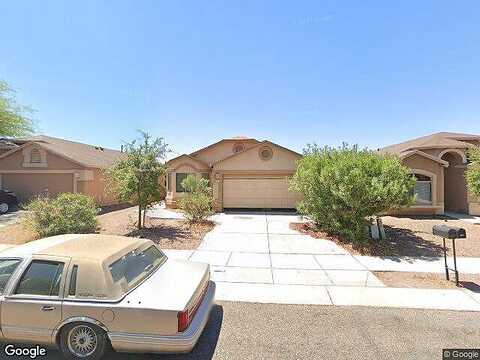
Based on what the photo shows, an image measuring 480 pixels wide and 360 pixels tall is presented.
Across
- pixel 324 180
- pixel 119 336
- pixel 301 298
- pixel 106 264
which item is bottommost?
pixel 301 298

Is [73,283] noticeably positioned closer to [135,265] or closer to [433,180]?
[135,265]

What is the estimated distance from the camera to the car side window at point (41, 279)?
11.2ft

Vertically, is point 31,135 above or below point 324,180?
above

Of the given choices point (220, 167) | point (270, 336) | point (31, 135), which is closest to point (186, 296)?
point (270, 336)

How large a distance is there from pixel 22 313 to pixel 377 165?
10.1 metres

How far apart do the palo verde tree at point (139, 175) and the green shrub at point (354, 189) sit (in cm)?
639

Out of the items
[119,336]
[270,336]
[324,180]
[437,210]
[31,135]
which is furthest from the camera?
[31,135]

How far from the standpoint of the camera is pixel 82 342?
3.39 m

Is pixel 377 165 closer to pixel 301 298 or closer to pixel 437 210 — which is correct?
pixel 301 298

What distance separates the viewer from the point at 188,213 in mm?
12922

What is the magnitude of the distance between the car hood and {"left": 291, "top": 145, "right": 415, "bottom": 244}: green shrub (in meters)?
6.76

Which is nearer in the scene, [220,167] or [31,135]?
[220,167]

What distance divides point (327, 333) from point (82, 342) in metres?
3.41

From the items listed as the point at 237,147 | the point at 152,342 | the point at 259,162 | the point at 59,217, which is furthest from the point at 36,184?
the point at 152,342
